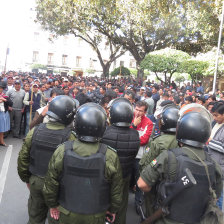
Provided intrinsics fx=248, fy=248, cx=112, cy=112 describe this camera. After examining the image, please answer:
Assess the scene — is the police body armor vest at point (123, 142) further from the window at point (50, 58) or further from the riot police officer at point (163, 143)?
the window at point (50, 58)

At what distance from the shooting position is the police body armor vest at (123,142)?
117 inches

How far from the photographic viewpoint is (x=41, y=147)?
2.55 m

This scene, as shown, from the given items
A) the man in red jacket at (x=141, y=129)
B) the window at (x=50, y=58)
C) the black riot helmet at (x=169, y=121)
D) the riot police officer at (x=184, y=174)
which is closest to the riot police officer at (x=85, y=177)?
the riot police officer at (x=184, y=174)

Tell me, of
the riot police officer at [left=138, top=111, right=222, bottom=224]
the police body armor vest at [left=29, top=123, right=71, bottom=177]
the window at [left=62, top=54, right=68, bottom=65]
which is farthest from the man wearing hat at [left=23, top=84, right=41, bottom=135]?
the window at [left=62, top=54, right=68, bottom=65]

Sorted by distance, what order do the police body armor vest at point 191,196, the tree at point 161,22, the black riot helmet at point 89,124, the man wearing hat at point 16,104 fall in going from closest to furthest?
the police body armor vest at point 191,196 < the black riot helmet at point 89,124 < the man wearing hat at point 16,104 < the tree at point 161,22

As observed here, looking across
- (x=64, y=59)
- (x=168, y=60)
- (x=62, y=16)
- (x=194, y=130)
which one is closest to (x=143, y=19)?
(x=168, y=60)

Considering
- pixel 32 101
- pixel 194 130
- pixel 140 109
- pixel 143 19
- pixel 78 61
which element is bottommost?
pixel 32 101

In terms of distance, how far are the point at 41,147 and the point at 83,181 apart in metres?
0.71

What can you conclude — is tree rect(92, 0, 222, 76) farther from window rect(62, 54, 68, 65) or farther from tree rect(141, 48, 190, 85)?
window rect(62, 54, 68, 65)

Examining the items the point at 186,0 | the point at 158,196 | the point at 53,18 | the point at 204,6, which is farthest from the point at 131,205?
the point at 53,18

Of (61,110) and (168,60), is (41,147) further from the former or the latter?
(168,60)

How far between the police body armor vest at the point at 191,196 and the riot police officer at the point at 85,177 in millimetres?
518

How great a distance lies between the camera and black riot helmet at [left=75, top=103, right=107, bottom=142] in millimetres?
2182

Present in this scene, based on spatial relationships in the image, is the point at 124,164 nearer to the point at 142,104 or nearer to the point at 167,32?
the point at 142,104
